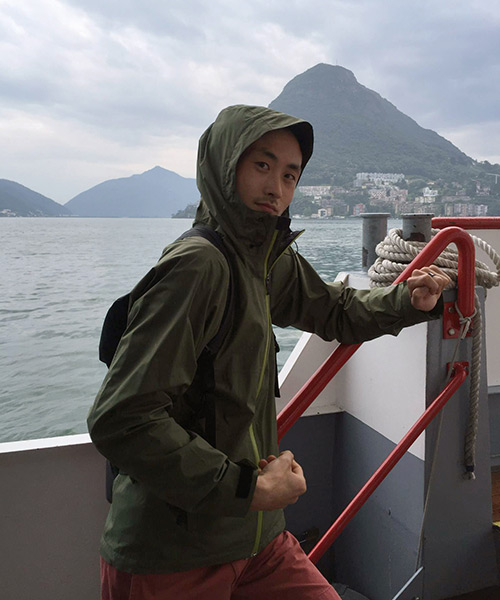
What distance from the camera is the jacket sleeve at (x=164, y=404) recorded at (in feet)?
2.43

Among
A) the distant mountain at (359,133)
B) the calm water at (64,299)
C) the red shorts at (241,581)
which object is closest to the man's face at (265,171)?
the calm water at (64,299)

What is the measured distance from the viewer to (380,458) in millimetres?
1856

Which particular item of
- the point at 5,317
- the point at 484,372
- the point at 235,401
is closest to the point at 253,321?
the point at 235,401

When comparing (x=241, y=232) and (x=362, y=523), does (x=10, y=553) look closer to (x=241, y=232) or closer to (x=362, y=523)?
(x=362, y=523)

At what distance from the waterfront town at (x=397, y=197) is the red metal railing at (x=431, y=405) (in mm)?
1163

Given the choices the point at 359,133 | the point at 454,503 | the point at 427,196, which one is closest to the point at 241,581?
the point at 454,503

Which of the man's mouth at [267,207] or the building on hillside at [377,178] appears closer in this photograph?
the man's mouth at [267,207]

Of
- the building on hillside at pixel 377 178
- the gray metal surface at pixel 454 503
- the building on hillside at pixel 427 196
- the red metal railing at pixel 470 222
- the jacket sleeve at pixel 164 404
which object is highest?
the building on hillside at pixel 377 178

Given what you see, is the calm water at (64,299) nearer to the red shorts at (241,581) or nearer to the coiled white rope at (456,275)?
the coiled white rope at (456,275)

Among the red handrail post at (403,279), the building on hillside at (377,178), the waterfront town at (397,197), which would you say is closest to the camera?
the red handrail post at (403,279)

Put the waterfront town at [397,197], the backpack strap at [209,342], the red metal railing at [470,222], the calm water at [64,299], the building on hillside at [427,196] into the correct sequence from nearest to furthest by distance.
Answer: the backpack strap at [209,342] < the red metal railing at [470,222] < the waterfront town at [397,197] < the building on hillside at [427,196] < the calm water at [64,299]

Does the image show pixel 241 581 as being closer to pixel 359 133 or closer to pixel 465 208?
pixel 465 208

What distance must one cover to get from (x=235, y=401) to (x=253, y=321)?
147 mm

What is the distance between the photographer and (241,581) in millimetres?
1012
